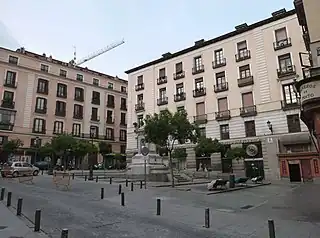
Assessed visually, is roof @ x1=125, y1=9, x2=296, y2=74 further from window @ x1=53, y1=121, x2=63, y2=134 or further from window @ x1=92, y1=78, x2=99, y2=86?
window @ x1=53, y1=121, x2=63, y2=134

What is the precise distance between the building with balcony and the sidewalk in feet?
89.2

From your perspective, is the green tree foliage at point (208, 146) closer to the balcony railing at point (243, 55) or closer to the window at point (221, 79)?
the window at point (221, 79)

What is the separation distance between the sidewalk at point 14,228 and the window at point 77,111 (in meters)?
45.4

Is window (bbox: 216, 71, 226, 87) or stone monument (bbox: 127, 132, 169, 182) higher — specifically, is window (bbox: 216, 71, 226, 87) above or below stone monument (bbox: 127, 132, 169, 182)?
above

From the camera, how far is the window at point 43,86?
160 ft

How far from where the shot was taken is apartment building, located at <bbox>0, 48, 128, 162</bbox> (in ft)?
147

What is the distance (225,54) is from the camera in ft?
123

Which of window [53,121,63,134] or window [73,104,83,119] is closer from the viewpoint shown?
window [53,121,63,134]

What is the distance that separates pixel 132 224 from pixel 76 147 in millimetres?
32996

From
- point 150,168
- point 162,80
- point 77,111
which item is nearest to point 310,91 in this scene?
point 150,168

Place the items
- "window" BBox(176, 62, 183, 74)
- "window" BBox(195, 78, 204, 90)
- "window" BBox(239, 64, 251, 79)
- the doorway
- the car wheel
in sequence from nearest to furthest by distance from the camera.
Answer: the car wheel
the doorway
"window" BBox(239, 64, 251, 79)
"window" BBox(195, 78, 204, 90)
"window" BBox(176, 62, 183, 74)

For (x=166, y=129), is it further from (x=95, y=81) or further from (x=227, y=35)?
(x=95, y=81)

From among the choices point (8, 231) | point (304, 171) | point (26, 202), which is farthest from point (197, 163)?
point (8, 231)

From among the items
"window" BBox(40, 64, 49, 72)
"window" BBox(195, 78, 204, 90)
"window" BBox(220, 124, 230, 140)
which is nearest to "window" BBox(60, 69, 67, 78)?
"window" BBox(40, 64, 49, 72)
